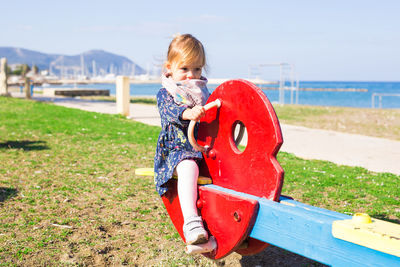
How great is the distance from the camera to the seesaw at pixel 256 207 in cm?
187

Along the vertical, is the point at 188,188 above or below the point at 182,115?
below

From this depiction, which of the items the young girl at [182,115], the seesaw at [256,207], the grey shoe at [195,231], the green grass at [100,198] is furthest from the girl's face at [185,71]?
the green grass at [100,198]

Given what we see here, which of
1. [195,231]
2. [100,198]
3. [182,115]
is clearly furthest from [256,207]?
[100,198]

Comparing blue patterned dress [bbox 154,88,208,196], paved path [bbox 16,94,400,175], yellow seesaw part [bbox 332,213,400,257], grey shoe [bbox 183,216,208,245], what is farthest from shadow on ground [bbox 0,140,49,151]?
yellow seesaw part [bbox 332,213,400,257]

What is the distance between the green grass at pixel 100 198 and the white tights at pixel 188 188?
0.80 metres

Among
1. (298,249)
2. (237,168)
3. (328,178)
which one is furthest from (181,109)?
(328,178)

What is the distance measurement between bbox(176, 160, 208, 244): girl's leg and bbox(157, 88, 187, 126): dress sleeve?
0.98 ft

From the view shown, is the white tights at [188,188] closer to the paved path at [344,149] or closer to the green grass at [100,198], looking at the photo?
the green grass at [100,198]

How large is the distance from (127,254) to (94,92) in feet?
92.5

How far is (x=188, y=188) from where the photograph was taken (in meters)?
2.79

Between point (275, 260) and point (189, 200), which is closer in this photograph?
point (189, 200)

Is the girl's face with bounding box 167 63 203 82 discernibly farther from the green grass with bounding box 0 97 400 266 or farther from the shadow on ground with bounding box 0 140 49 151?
the shadow on ground with bounding box 0 140 49 151

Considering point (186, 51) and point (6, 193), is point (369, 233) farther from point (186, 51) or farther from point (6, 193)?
point (6, 193)

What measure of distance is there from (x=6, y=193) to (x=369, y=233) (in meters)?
4.44
